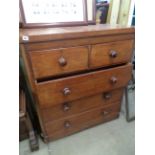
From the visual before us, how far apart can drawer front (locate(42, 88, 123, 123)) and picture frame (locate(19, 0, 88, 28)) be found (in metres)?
0.58

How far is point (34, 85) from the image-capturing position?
0.91m

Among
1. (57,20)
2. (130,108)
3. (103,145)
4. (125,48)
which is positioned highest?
(57,20)

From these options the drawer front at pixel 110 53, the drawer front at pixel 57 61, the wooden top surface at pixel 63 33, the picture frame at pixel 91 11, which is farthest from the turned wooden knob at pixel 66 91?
the picture frame at pixel 91 11

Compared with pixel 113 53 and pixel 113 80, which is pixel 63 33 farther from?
pixel 113 80

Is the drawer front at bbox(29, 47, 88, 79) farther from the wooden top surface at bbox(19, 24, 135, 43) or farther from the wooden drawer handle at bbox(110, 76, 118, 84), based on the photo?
the wooden drawer handle at bbox(110, 76, 118, 84)

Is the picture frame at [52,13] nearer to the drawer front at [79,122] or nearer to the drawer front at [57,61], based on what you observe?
the drawer front at [57,61]

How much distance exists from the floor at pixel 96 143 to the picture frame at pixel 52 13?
0.90 meters

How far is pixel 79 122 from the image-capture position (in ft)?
4.19

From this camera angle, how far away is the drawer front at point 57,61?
854 millimetres

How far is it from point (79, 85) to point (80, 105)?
24 centimetres

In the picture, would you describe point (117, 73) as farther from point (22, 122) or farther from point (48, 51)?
point (22, 122)

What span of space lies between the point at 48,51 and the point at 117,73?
0.54 m
